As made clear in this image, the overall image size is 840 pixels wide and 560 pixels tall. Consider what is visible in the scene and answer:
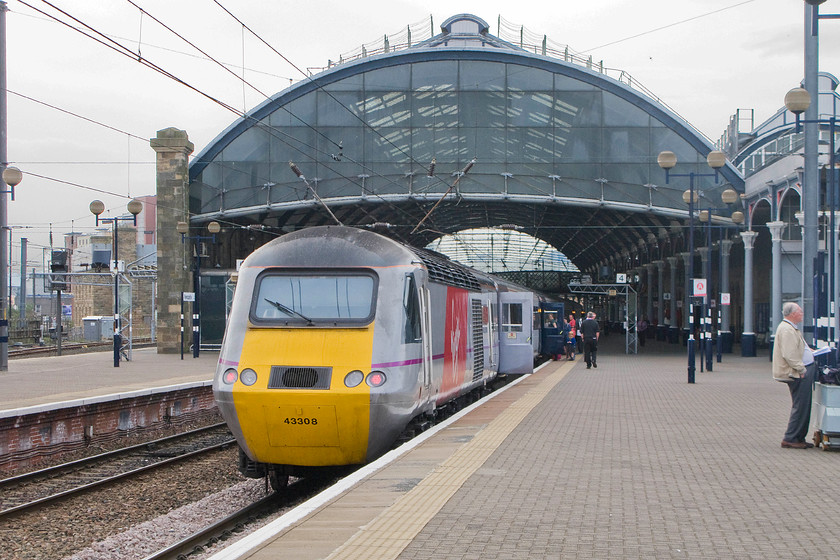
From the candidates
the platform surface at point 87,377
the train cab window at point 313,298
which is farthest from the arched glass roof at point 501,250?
the train cab window at point 313,298

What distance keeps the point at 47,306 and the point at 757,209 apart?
Answer: 10307cm

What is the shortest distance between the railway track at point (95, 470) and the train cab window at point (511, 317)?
7.37m

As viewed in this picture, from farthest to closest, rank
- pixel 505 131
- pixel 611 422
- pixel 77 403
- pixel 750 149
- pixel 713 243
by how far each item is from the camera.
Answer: pixel 750 149, pixel 713 243, pixel 505 131, pixel 77 403, pixel 611 422

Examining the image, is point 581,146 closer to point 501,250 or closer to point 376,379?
point 376,379

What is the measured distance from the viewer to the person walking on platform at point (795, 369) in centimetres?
1140

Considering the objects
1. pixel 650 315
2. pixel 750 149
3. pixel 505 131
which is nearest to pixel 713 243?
pixel 750 149

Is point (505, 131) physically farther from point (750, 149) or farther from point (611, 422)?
point (611, 422)

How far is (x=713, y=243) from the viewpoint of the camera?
44.4 meters

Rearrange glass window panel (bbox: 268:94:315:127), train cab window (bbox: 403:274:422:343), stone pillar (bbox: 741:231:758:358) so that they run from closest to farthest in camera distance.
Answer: train cab window (bbox: 403:274:422:343) → stone pillar (bbox: 741:231:758:358) → glass window panel (bbox: 268:94:315:127)

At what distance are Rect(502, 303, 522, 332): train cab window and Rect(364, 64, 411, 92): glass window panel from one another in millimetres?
16306

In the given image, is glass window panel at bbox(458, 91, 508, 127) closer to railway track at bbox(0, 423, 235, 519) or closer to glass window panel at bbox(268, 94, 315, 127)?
glass window panel at bbox(268, 94, 315, 127)

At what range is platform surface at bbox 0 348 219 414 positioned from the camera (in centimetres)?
1862

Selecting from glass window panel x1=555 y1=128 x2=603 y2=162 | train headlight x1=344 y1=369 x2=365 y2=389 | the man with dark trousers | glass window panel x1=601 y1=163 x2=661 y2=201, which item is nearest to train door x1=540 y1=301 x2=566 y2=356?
glass window panel x1=601 y1=163 x2=661 y2=201

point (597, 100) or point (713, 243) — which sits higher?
point (597, 100)
